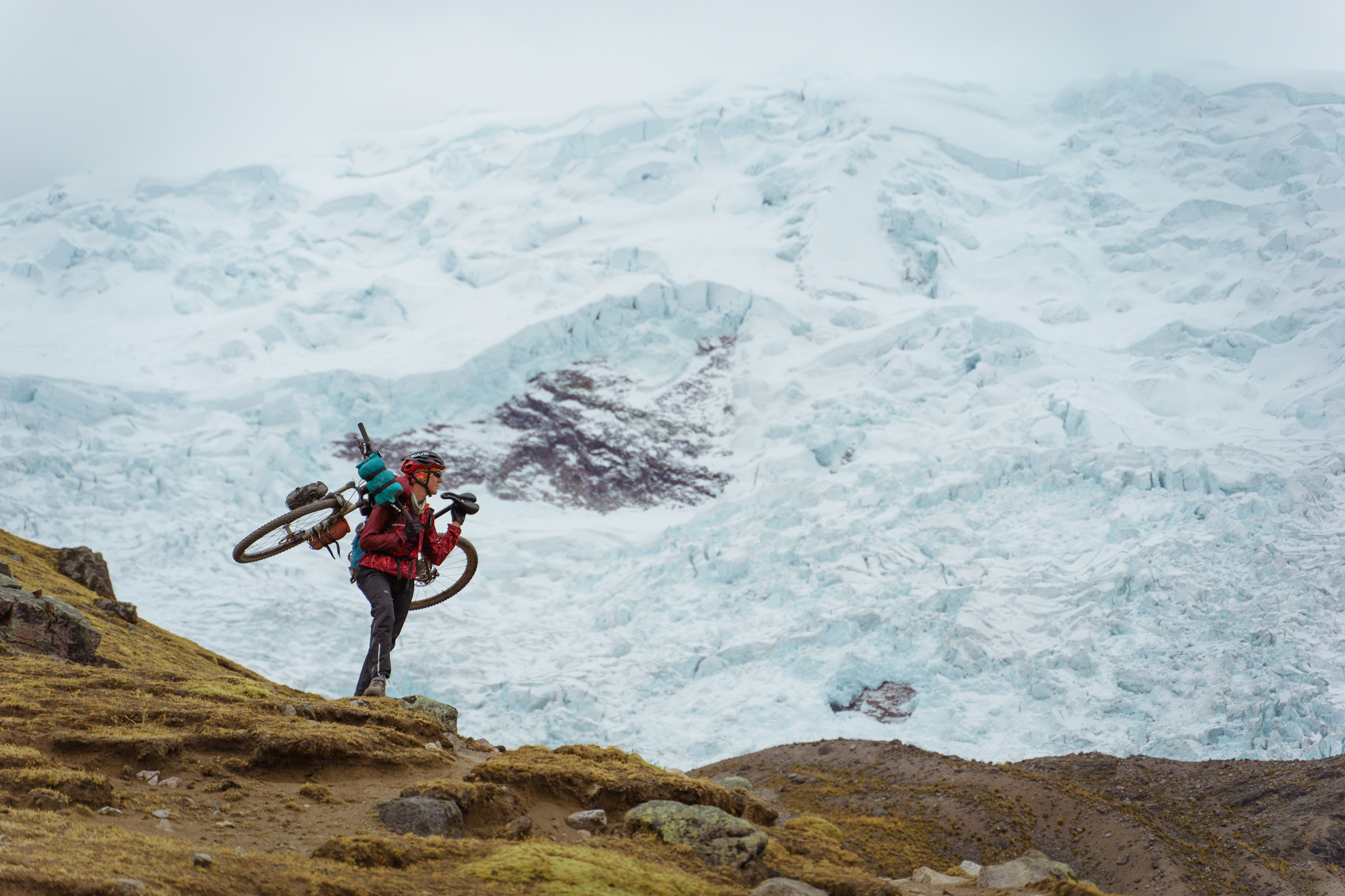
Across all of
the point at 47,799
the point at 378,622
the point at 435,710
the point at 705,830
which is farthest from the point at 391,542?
the point at 705,830

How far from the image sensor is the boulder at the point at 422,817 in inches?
136

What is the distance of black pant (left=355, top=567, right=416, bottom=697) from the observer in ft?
18.5

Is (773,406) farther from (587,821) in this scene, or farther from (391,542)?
(587,821)

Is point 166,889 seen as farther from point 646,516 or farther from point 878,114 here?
point 878,114

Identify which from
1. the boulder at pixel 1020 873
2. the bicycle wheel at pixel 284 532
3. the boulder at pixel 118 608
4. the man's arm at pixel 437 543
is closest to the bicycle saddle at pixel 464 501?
the man's arm at pixel 437 543

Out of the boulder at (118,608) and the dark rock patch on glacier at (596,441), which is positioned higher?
the boulder at (118,608)

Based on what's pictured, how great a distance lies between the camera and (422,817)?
3.49 m

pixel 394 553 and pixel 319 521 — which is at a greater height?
pixel 319 521

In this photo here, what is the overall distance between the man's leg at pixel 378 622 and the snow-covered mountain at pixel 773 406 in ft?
41.3

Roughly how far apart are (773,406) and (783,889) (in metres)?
27.9

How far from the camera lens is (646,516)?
2902 cm

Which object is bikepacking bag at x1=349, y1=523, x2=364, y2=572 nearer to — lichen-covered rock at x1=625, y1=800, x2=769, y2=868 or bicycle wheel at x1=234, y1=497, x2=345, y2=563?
bicycle wheel at x1=234, y1=497, x2=345, y2=563

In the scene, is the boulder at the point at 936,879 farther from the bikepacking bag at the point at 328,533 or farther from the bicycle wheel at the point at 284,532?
the bicycle wheel at the point at 284,532

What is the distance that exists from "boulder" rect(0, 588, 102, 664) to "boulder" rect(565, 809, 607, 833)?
152 inches
